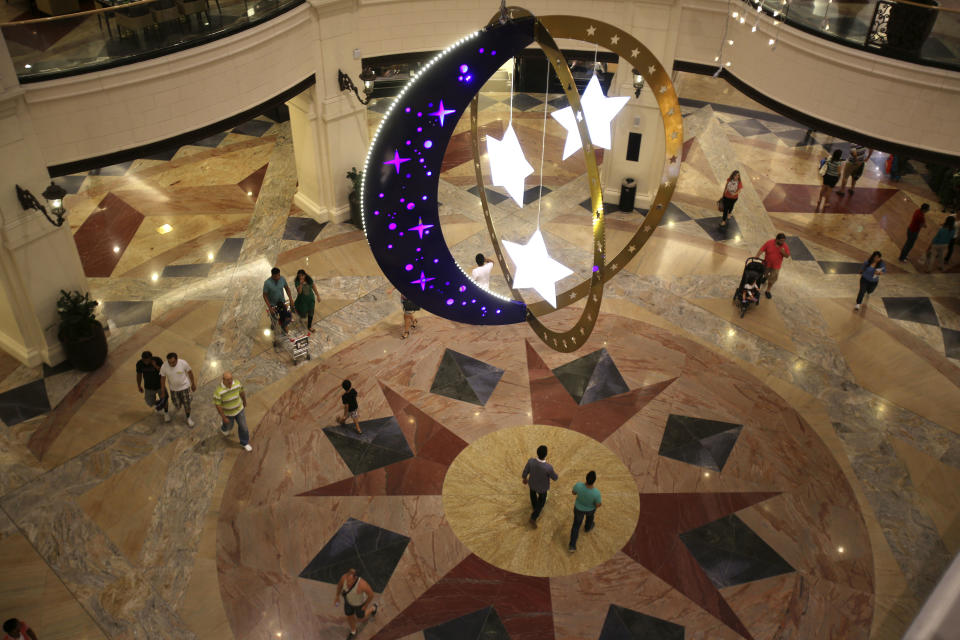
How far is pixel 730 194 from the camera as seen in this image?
15.5 metres

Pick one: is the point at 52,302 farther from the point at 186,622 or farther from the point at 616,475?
the point at 616,475

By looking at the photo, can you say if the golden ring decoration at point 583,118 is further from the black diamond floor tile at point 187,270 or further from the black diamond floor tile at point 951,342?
the black diamond floor tile at point 187,270

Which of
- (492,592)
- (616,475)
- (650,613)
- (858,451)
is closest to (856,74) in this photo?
(858,451)

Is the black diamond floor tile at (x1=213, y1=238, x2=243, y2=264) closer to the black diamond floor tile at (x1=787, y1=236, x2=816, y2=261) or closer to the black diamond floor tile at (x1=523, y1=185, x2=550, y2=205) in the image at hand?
the black diamond floor tile at (x1=523, y1=185, x2=550, y2=205)

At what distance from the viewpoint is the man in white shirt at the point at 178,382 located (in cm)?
1077

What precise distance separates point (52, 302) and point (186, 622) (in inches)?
233

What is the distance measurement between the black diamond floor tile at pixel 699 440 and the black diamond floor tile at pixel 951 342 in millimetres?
4293

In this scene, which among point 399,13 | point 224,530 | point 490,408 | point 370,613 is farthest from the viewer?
point 399,13

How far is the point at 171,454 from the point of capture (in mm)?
10695

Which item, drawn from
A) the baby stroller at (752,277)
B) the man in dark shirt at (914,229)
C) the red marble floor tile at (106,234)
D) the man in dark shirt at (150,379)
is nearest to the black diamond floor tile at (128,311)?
the red marble floor tile at (106,234)

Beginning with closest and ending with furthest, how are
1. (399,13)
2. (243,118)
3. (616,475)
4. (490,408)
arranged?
1. (616,475)
2. (490,408)
3. (243,118)
4. (399,13)

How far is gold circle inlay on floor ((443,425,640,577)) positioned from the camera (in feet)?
30.7

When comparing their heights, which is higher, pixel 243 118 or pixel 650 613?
pixel 243 118

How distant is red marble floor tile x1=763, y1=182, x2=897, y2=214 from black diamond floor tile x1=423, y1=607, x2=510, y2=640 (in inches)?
454
